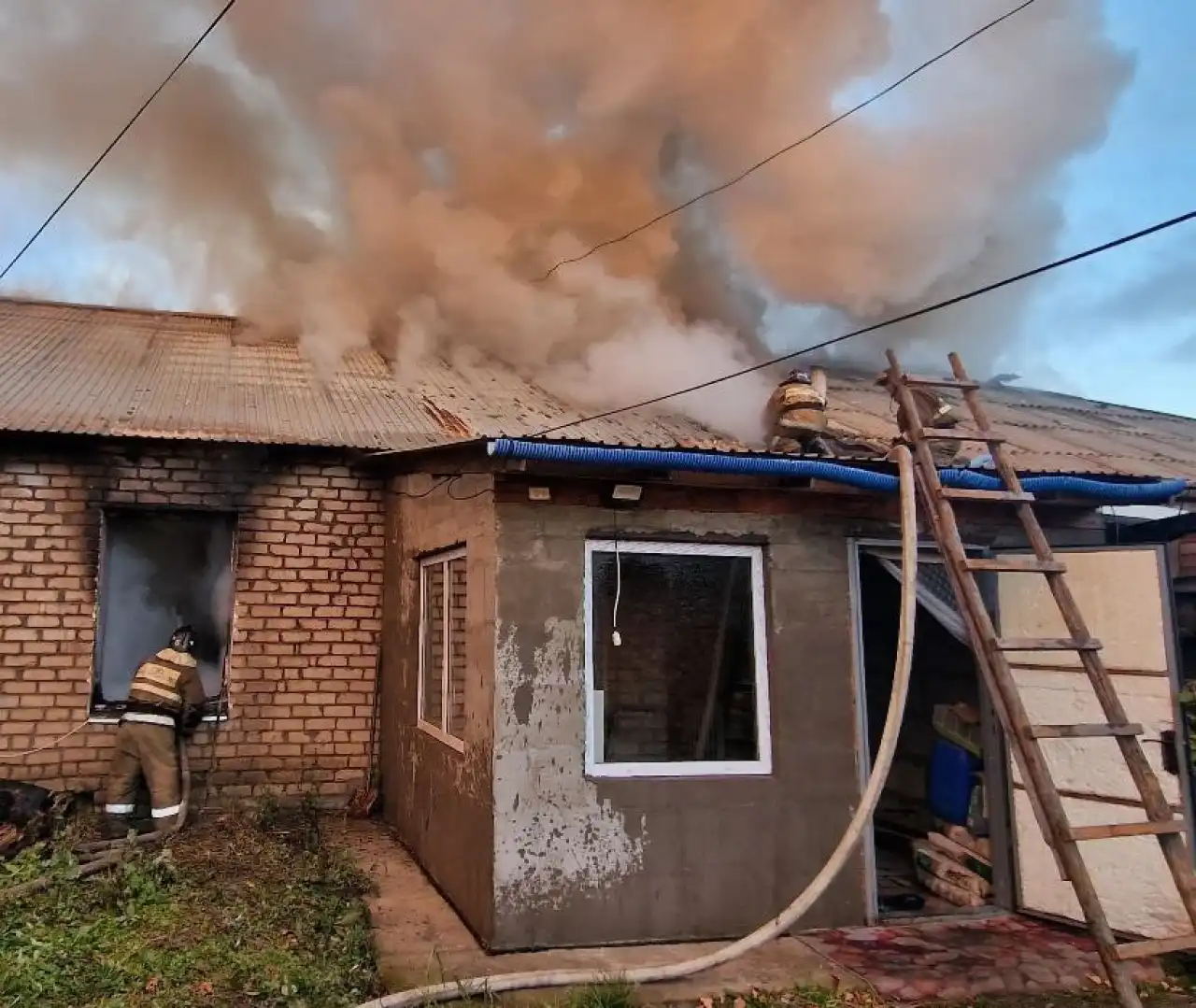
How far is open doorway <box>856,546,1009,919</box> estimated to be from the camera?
5.70 m

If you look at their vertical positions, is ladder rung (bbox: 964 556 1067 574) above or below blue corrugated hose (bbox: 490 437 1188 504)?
below

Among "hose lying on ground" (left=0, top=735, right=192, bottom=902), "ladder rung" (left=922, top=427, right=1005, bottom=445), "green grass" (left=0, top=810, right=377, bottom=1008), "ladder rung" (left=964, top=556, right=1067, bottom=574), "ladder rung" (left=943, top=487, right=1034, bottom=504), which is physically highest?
"ladder rung" (left=922, top=427, right=1005, bottom=445)

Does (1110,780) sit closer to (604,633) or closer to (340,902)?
(604,633)

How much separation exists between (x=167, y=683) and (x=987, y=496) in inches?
224

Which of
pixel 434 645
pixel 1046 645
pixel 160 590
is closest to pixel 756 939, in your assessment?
pixel 1046 645

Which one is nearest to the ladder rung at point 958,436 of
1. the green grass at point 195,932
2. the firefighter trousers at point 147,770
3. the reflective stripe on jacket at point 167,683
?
the green grass at point 195,932

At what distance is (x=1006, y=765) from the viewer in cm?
569

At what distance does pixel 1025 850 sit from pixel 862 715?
1.26 metres

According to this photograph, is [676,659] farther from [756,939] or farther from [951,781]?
[951,781]

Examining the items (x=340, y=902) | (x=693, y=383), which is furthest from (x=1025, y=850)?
(x=693, y=383)

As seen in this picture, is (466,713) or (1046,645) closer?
(1046,645)

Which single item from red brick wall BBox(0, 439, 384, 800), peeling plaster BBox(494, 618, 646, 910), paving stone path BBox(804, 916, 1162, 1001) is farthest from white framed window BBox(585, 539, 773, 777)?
red brick wall BBox(0, 439, 384, 800)

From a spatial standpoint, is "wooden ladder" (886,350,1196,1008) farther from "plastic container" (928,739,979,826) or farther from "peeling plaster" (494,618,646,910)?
"peeling plaster" (494,618,646,910)

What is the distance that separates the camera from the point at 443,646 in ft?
20.3
